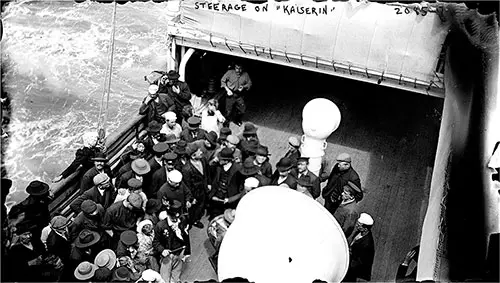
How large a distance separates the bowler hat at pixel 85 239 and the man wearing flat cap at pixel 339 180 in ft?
9.21

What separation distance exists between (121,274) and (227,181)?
6.80ft

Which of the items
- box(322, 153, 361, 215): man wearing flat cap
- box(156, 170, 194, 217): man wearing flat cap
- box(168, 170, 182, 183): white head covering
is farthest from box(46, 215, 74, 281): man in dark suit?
box(322, 153, 361, 215): man wearing flat cap

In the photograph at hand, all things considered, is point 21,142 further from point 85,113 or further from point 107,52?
point 107,52

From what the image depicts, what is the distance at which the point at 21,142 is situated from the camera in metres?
13.4

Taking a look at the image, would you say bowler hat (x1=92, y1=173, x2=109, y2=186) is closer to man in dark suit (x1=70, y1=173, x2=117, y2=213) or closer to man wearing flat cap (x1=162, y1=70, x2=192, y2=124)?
man in dark suit (x1=70, y1=173, x2=117, y2=213)

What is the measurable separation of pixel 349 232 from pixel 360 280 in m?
0.75

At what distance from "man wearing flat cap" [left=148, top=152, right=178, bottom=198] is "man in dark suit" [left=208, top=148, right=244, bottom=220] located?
577mm

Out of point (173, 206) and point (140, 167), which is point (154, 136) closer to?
point (140, 167)

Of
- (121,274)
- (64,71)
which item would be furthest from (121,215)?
(64,71)

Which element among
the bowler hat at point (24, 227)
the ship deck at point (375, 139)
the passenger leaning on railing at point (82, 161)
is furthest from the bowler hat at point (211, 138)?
the bowler hat at point (24, 227)

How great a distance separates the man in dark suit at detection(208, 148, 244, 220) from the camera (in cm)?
765

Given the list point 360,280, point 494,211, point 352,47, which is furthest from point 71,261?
point 352,47

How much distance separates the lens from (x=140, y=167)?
7.34 m

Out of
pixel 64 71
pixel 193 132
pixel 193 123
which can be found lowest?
pixel 64 71
